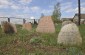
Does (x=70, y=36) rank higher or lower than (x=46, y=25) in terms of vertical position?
lower

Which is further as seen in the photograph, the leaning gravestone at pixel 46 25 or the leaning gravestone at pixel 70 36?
the leaning gravestone at pixel 46 25

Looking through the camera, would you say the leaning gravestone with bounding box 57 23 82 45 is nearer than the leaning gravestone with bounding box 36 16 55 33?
Yes

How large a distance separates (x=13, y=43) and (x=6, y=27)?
526cm

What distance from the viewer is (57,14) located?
7325 cm

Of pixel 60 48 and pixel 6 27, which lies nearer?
pixel 60 48

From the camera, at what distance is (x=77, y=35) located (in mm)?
10484

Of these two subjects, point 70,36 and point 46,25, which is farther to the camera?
point 46,25

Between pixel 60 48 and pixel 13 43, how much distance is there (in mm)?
2479

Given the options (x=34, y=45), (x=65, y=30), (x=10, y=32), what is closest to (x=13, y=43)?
(x=34, y=45)

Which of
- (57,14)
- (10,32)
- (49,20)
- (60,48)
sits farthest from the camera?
(57,14)

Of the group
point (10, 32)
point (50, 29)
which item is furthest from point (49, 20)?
point (10, 32)

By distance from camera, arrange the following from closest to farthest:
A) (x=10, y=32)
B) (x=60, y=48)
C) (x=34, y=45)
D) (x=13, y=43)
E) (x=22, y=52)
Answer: (x=22, y=52) < (x=60, y=48) < (x=34, y=45) < (x=13, y=43) < (x=10, y=32)

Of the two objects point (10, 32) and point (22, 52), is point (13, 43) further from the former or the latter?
point (10, 32)

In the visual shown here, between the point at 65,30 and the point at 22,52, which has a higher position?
the point at 65,30
